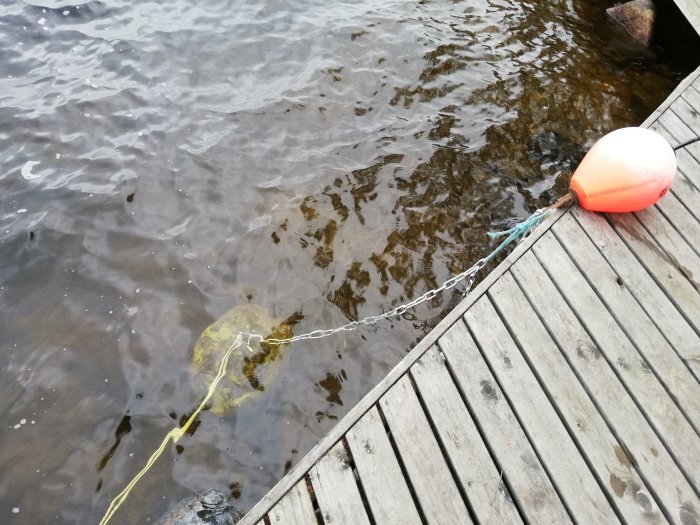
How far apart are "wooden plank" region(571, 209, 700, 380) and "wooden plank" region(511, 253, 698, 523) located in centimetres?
61

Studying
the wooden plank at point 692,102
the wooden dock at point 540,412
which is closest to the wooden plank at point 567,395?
the wooden dock at point 540,412

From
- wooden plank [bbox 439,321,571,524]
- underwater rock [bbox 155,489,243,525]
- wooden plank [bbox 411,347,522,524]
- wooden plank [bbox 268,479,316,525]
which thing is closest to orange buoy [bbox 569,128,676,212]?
wooden plank [bbox 439,321,571,524]

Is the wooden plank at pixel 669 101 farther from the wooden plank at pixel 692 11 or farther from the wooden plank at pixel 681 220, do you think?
the wooden plank at pixel 692 11

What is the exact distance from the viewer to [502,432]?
3.19m

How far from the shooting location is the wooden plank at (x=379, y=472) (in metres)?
2.89

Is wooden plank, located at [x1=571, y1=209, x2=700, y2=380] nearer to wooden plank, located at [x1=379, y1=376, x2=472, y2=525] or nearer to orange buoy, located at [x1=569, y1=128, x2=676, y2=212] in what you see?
orange buoy, located at [x1=569, y1=128, x2=676, y2=212]

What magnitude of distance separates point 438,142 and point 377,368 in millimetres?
3420

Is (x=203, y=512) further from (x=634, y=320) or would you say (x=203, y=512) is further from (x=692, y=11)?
(x=692, y=11)

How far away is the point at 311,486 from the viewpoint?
9.96ft

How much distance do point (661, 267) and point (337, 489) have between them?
3219 mm

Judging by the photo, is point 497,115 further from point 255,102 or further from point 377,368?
point 377,368

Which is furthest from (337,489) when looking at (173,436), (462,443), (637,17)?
(637,17)

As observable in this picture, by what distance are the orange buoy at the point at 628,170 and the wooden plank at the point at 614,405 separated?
87 centimetres

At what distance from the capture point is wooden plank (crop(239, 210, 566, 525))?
297cm
